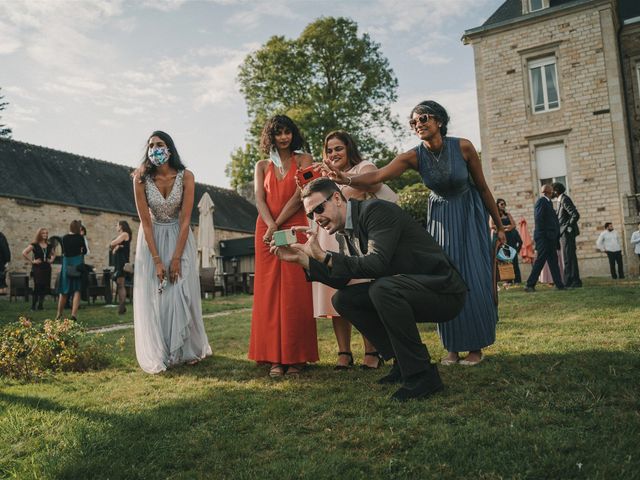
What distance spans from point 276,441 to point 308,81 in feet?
91.0

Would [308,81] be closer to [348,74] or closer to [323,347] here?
[348,74]

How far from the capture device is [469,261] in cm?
409

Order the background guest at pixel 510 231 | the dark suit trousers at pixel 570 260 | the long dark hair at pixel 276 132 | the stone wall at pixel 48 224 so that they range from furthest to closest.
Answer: the stone wall at pixel 48 224 → the background guest at pixel 510 231 → the dark suit trousers at pixel 570 260 → the long dark hair at pixel 276 132

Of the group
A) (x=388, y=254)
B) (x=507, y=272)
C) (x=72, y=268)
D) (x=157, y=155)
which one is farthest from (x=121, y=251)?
(x=388, y=254)

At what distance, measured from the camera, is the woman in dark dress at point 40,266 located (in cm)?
1295

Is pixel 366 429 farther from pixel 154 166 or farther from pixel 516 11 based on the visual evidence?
pixel 516 11

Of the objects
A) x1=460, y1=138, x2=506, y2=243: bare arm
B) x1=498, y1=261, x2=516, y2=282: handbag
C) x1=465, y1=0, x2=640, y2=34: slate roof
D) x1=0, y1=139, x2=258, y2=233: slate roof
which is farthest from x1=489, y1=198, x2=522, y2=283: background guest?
x1=0, y1=139, x2=258, y2=233: slate roof

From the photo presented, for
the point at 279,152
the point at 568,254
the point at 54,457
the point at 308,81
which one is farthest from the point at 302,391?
the point at 308,81

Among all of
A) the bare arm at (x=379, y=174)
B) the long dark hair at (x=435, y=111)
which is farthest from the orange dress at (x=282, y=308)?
the long dark hair at (x=435, y=111)

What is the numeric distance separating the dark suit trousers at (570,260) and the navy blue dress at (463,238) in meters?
7.22

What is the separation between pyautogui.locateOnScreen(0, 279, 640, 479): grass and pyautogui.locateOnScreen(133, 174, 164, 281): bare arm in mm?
→ 1053

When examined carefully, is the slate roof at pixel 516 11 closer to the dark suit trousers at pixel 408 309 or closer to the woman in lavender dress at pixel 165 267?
the woman in lavender dress at pixel 165 267

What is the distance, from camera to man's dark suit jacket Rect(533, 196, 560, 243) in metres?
9.91

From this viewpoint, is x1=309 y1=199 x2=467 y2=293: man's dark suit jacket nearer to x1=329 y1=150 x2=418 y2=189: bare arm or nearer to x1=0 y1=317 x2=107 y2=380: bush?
x1=329 y1=150 x2=418 y2=189: bare arm
